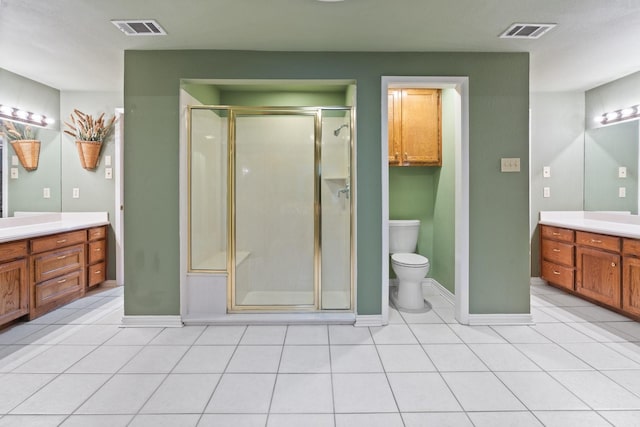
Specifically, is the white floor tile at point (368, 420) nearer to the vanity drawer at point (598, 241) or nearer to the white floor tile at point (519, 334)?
the white floor tile at point (519, 334)

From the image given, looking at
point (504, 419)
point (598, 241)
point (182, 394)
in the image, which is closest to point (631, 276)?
point (598, 241)

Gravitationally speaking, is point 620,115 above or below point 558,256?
above

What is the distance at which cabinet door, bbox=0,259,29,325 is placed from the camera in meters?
2.67

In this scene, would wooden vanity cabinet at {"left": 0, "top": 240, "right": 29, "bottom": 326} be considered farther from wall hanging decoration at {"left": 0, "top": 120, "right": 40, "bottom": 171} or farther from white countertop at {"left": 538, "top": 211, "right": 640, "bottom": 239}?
white countertop at {"left": 538, "top": 211, "right": 640, "bottom": 239}

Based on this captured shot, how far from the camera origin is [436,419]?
1679 millimetres

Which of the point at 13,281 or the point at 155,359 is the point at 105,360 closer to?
the point at 155,359

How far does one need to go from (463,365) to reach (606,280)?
1972 mm

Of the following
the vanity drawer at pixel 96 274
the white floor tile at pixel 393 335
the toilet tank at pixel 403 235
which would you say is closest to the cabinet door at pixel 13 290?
the vanity drawer at pixel 96 274

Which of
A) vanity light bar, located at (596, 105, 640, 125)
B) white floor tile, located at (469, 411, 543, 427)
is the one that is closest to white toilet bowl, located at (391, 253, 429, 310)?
white floor tile, located at (469, 411, 543, 427)

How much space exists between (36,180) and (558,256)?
5.76m

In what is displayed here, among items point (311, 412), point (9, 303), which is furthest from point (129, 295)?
point (311, 412)

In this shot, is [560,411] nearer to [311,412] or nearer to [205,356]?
[311,412]

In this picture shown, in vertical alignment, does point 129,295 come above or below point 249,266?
below

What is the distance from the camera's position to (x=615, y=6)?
2.11 m
